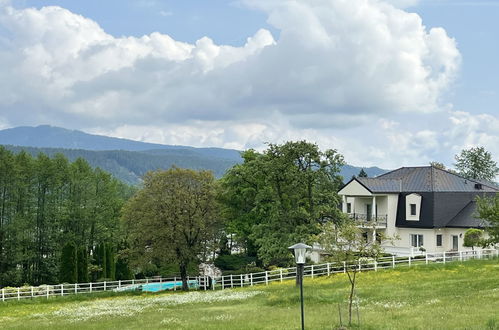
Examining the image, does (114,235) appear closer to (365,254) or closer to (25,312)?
(25,312)

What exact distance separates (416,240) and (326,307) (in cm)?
3474

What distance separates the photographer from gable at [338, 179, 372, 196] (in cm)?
6456

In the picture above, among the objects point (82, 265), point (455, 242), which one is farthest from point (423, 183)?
point (82, 265)

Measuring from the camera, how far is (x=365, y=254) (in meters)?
27.4

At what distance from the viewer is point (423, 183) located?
209 feet

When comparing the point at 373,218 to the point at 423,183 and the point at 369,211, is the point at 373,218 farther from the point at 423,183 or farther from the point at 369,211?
the point at 423,183

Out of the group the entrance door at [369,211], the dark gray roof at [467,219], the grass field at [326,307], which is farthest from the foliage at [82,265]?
the dark gray roof at [467,219]

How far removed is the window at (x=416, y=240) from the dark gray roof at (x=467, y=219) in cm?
327

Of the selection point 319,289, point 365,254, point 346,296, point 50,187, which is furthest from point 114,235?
point 365,254

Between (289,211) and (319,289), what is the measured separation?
12.7 meters

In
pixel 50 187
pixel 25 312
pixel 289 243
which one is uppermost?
pixel 50 187

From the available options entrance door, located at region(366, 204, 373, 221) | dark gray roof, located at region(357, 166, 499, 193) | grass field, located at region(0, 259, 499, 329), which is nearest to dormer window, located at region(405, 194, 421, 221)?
dark gray roof, located at region(357, 166, 499, 193)

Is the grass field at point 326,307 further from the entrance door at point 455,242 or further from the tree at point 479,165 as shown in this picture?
the tree at point 479,165

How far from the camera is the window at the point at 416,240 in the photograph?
61.4 metres
